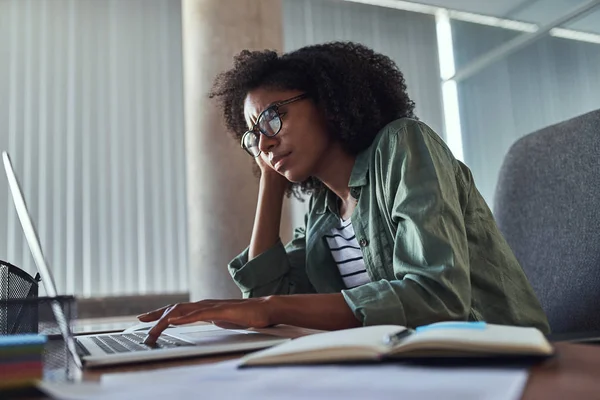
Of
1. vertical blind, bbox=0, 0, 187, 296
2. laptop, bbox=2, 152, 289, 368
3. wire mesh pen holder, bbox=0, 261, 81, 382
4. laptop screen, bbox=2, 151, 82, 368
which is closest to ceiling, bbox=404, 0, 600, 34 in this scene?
vertical blind, bbox=0, 0, 187, 296

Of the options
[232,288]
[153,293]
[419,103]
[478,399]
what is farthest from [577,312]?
[419,103]

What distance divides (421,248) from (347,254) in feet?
1.39

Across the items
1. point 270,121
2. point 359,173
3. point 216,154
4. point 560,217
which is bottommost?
point 560,217

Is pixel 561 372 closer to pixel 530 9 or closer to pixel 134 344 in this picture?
pixel 134 344

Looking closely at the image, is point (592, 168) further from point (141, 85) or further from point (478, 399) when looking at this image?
point (141, 85)

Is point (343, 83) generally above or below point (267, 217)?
above

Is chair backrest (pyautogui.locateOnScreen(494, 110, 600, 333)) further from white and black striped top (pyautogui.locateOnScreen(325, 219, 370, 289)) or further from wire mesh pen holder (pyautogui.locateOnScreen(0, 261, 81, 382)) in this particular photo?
wire mesh pen holder (pyautogui.locateOnScreen(0, 261, 81, 382))

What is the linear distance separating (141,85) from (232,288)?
47.1 inches

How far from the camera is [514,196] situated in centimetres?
121

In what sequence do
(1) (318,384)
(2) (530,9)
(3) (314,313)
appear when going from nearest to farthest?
1. (1) (318,384)
2. (3) (314,313)
3. (2) (530,9)

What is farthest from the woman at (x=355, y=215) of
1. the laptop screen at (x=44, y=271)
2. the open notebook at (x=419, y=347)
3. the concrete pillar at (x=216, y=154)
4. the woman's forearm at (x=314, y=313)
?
the concrete pillar at (x=216, y=154)

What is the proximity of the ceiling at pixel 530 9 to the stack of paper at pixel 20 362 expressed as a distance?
288 cm

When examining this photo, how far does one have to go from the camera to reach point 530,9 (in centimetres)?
313

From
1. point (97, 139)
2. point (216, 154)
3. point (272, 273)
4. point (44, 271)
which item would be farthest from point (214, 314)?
point (97, 139)
